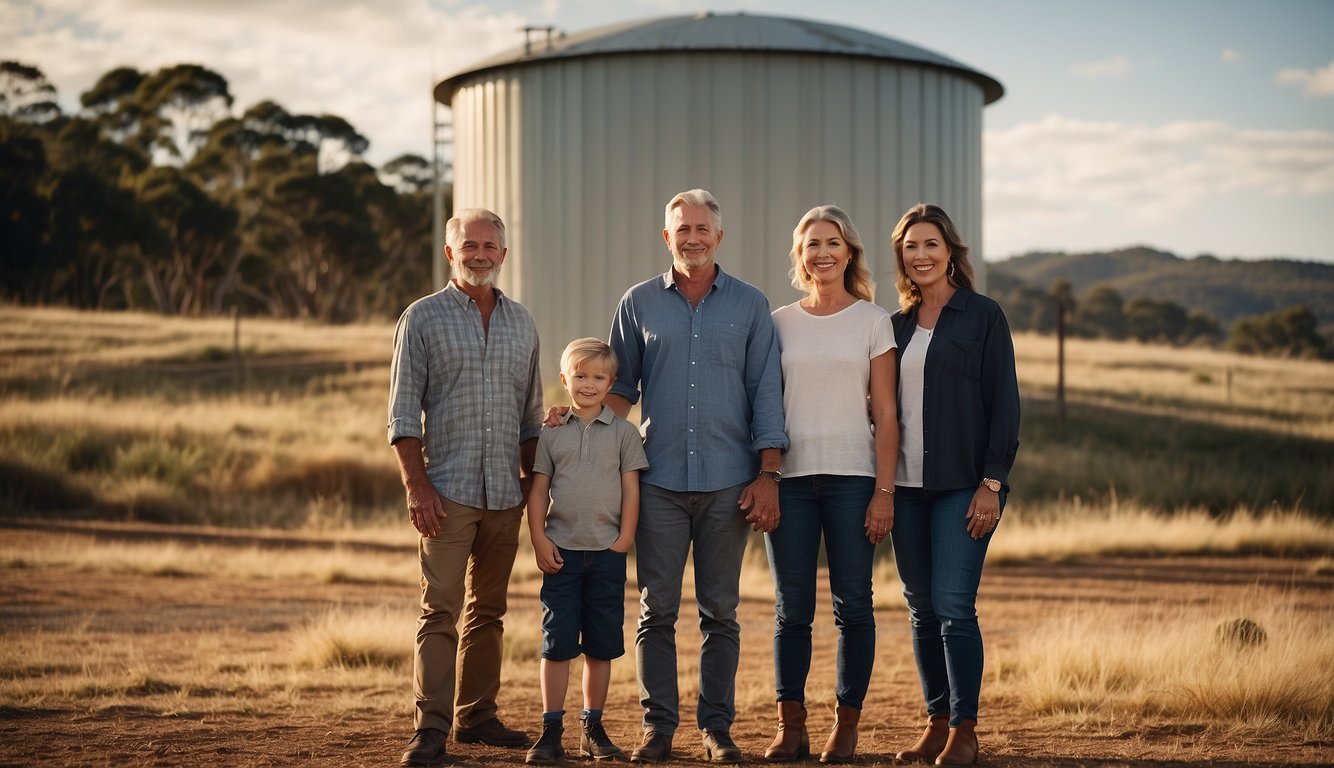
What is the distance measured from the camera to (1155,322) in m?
50.5

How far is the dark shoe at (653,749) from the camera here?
4.25 m

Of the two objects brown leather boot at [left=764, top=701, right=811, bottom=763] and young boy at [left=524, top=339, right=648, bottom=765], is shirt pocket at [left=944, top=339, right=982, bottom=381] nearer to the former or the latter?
young boy at [left=524, top=339, right=648, bottom=765]

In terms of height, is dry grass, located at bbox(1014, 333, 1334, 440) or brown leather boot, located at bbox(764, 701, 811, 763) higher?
dry grass, located at bbox(1014, 333, 1334, 440)

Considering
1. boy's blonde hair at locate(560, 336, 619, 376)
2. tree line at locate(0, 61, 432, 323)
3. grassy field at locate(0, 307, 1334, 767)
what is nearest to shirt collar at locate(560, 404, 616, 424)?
boy's blonde hair at locate(560, 336, 619, 376)

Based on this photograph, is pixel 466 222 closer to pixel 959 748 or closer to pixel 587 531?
pixel 587 531

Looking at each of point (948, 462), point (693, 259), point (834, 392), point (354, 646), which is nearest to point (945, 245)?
point (834, 392)

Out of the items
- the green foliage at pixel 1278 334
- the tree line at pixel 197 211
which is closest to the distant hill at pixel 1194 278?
the green foliage at pixel 1278 334

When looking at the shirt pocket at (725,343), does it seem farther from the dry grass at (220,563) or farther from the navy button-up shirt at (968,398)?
the dry grass at (220,563)

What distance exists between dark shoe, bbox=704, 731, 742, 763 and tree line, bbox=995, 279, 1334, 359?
3543 cm

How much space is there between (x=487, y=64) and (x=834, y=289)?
1146cm

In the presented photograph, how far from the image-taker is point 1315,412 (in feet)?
65.6

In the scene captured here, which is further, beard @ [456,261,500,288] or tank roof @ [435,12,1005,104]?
tank roof @ [435,12,1005,104]

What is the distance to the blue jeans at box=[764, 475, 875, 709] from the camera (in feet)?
14.0

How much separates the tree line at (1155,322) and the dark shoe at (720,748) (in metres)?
35.4
